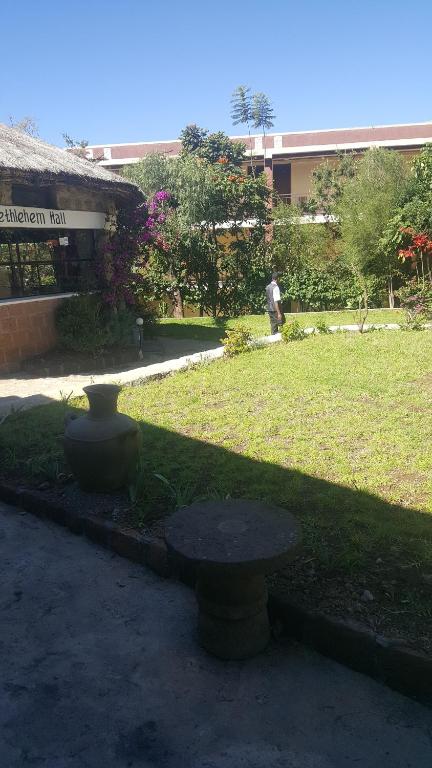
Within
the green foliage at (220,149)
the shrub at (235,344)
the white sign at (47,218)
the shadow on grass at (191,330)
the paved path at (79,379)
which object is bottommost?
the paved path at (79,379)

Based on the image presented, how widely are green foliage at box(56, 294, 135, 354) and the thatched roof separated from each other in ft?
6.73

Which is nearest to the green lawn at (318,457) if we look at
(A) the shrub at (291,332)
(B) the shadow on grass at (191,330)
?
(A) the shrub at (291,332)

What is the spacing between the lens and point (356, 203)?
16.7 meters

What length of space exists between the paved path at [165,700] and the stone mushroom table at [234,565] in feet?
0.41

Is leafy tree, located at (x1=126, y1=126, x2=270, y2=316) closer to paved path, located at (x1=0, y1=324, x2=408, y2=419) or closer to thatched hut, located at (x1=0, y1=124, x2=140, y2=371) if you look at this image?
thatched hut, located at (x1=0, y1=124, x2=140, y2=371)

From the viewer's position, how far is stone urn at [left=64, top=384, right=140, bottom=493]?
4332mm

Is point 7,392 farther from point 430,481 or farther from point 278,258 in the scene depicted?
point 278,258

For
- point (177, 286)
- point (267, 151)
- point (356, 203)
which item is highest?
point (267, 151)

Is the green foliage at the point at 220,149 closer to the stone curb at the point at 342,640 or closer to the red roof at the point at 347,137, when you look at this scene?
the red roof at the point at 347,137

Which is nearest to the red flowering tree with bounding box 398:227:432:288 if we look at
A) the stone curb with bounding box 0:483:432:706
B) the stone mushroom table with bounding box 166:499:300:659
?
the stone curb with bounding box 0:483:432:706

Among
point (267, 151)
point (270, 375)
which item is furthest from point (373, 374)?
point (267, 151)

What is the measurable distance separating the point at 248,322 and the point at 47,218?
6.79m

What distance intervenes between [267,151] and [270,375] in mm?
19758

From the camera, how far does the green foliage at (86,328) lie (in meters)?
10.2
